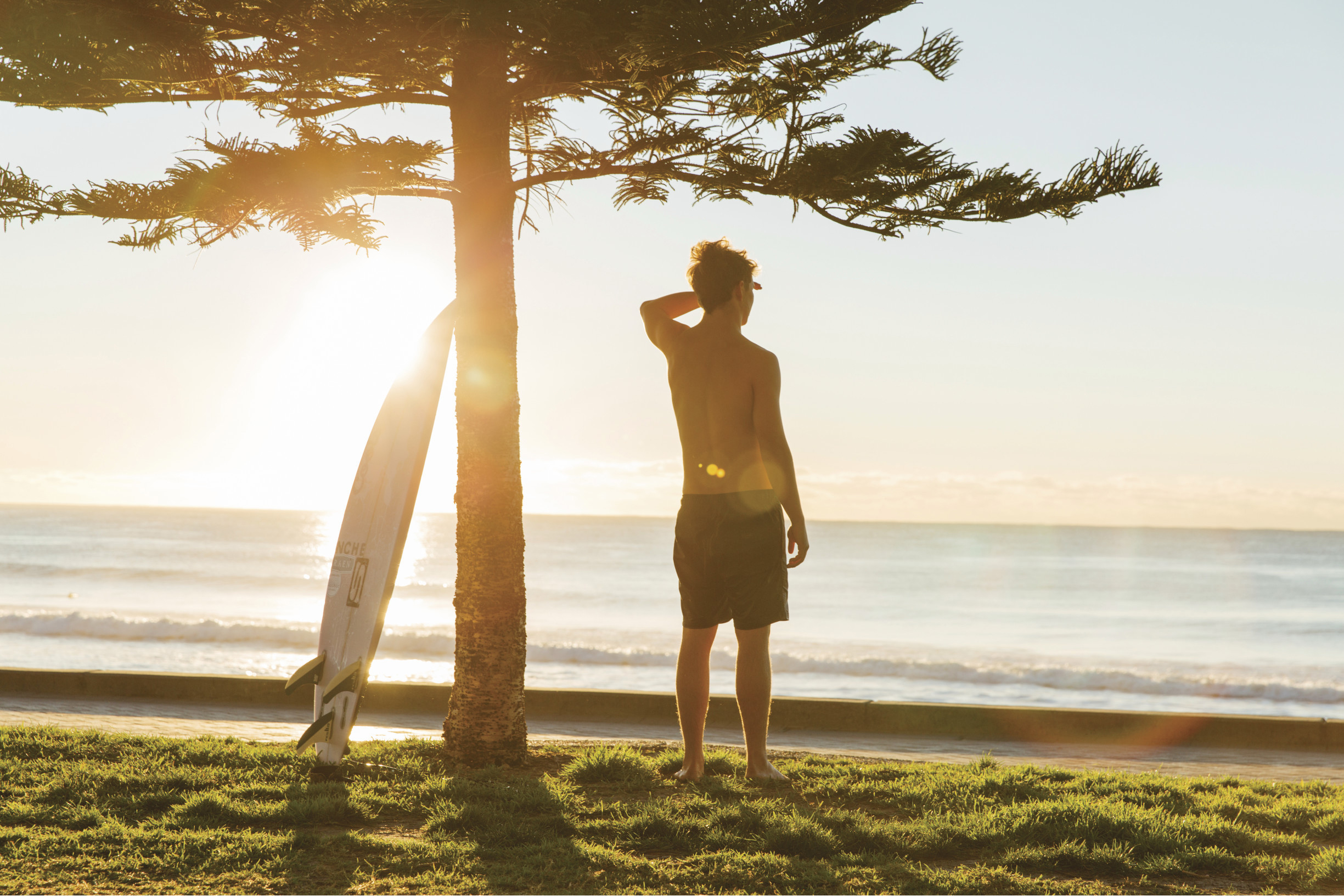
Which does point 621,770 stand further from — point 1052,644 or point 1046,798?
point 1052,644

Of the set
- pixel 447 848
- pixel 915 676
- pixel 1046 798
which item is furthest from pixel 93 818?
pixel 915 676

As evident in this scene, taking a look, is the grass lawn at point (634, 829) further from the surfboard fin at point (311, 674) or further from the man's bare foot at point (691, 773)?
the surfboard fin at point (311, 674)

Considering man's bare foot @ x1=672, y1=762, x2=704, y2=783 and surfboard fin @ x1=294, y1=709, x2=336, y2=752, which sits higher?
surfboard fin @ x1=294, y1=709, x2=336, y2=752

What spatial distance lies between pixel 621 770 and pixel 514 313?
2295 millimetres

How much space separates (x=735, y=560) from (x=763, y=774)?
951 mm

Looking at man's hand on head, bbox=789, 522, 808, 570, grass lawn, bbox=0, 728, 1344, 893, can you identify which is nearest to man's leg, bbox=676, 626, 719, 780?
grass lawn, bbox=0, 728, 1344, 893

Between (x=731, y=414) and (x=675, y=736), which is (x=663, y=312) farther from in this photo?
(x=675, y=736)

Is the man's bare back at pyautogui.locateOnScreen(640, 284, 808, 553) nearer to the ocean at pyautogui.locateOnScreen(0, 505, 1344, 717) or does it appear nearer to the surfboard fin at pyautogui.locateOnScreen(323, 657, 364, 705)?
the surfboard fin at pyautogui.locateOnScreen(323, 657, 364, 705)

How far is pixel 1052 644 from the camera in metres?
21.7

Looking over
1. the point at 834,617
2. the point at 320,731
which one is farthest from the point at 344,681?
the point at 834,617

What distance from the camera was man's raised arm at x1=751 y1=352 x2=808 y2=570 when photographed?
386 centimetres

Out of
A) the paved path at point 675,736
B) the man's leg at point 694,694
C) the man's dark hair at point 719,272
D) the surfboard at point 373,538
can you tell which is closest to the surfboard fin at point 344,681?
the surfboard at point 373,538

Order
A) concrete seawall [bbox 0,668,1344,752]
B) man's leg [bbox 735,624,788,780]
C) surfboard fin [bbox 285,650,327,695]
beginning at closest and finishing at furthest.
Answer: man's leg [bbox 735,624,788,780] < surfboard fin [bbox 285,650,327,695] < concrete seawall [bbox 0,668,1344,752]

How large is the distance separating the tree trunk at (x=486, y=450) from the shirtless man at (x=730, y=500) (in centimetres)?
101
